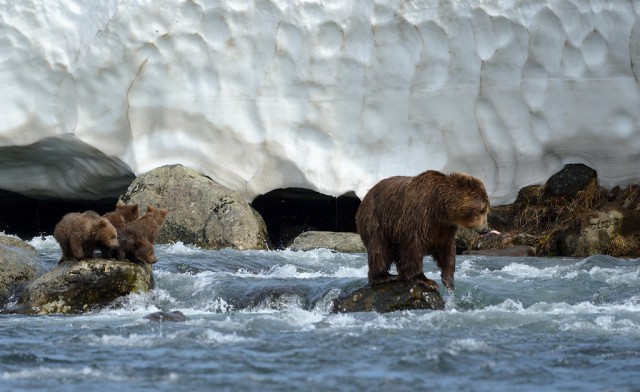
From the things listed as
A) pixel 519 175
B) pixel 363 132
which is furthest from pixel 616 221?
pixel 363 132

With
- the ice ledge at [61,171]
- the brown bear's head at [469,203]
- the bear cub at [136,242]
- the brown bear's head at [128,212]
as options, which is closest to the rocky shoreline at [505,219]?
the ice ledge at [61,171]

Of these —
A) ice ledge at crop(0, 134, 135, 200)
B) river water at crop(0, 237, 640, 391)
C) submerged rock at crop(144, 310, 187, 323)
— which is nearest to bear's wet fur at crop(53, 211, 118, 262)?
river water at crop(0, 237, 640, 391)

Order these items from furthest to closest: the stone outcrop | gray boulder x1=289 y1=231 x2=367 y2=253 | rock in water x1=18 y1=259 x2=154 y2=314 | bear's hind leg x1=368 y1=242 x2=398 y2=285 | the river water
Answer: gray boulder x1=289 y1=231 x2=367 y2=253, the stone outcrop, rock in water x1=18 y1=259 x2=154 y2=314, bear's hind leg x1=368 y1=242 x2=398 y2=285, the river water

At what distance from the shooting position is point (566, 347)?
7641 mm

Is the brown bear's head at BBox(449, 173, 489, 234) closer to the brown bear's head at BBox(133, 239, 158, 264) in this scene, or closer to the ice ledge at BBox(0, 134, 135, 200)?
the brown bear's head at BBox(133, 239, 158, 264)

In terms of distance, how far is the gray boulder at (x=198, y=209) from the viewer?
15.0 metres

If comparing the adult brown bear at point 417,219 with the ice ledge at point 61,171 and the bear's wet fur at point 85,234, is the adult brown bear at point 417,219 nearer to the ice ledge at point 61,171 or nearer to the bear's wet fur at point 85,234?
the bear's wet fur at point 85,234

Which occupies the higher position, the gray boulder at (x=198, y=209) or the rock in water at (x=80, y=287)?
the gray boulder at (x=198, y=209)

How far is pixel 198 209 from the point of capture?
15.3 metres

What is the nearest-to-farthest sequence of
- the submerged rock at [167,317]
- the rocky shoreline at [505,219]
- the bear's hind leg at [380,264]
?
1. the submerged rock at [167,317]
2. the bear's hind leg at [380,264]
3. the rocky shoreline at [505,219]

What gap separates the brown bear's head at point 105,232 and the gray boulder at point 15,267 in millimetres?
1289

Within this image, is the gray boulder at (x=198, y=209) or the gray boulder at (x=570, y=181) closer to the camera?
the gray boulder at (x=198, y=209)

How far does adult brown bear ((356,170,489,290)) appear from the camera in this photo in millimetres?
9000

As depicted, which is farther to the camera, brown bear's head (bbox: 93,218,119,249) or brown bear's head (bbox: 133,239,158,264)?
brown bear's head (bbox: 133,239,158,264)
